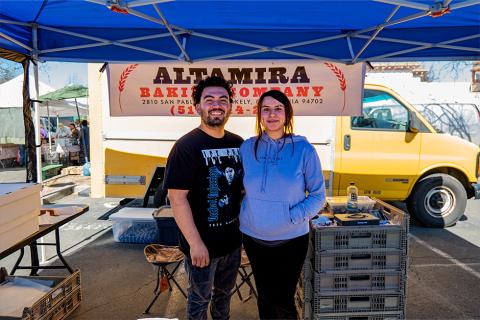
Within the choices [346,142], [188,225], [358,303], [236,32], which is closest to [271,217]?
[188,225]

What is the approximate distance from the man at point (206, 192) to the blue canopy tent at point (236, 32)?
1.32 metres

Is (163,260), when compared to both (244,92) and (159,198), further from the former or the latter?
(159,198)

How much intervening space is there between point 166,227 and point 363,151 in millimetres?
3153

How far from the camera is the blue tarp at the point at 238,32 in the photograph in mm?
3385

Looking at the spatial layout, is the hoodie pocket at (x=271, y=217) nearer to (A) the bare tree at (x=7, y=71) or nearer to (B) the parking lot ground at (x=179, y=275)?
(B) the parking lot ground at (x=179, y=275)

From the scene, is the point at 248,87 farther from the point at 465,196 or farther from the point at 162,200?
the point at 465,196

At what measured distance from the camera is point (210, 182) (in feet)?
7.52

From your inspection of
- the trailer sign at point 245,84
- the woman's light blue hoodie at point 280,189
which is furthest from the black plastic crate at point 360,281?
the trailer sign at point 245,84

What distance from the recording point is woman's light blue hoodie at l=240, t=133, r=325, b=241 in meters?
2.29

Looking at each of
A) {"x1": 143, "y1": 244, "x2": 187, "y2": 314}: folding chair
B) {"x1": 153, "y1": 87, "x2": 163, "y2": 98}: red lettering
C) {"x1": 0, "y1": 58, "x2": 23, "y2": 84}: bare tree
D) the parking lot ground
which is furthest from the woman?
{"x1": 0, "y1": 58, "x2": 23, "y2": 84}: bare tree

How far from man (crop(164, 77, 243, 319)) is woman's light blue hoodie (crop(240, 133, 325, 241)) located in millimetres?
113

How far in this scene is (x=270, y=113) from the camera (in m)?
2.36

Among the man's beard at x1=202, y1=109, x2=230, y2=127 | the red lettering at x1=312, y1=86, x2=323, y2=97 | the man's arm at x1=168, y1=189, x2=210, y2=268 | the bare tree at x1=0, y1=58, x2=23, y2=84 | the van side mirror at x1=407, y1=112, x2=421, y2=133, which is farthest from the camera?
the bare tree at x1=0, y1=58, x2=23, y2=84

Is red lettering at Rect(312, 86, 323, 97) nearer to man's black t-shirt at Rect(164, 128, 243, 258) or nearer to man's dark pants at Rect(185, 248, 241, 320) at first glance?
man's black t-shirt at Rect(164, 128, 243, 258)
